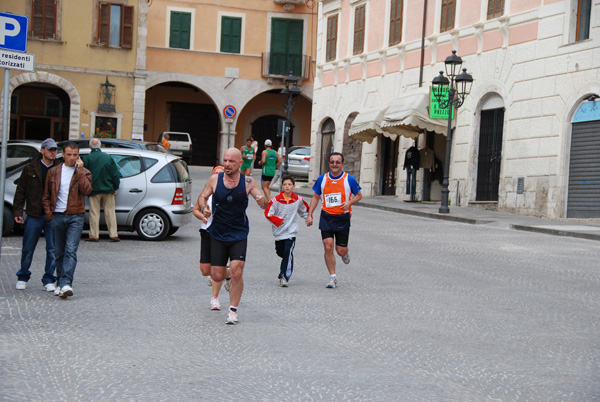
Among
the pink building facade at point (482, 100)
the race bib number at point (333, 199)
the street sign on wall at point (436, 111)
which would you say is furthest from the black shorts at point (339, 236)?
the street sign on wall at point (436, 111)

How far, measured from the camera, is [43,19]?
41219mm

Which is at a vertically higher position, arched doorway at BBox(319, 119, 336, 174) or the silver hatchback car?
arched doorway at BBox(319, 119, 336, 174)

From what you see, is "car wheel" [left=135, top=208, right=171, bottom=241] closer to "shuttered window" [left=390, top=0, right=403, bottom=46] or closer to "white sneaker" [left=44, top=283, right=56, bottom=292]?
"white sneaker" [left=44, top=283, right=56, bottom=292]

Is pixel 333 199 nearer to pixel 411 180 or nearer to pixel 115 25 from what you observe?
pixel 411 180

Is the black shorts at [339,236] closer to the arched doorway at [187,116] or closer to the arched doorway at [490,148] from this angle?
the arched doorway at [490,148]

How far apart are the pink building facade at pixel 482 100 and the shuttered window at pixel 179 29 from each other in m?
11.6

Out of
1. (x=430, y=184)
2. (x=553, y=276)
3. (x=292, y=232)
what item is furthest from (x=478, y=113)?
(x=292, y=232)

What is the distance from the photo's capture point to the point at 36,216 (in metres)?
10.2

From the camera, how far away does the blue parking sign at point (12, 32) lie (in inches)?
415

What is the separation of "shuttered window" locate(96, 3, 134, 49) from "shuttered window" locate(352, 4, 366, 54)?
11.7 metres

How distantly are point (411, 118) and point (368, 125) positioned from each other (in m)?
3.12

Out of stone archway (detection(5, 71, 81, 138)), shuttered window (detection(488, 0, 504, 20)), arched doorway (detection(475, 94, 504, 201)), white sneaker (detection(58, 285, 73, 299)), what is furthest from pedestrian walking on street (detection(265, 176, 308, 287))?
stone archway (detection(5, 71, 81, 138))

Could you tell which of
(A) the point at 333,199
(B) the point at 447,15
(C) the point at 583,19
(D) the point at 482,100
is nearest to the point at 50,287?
(A) the point at 333,199

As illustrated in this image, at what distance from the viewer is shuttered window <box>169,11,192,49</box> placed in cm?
4716
